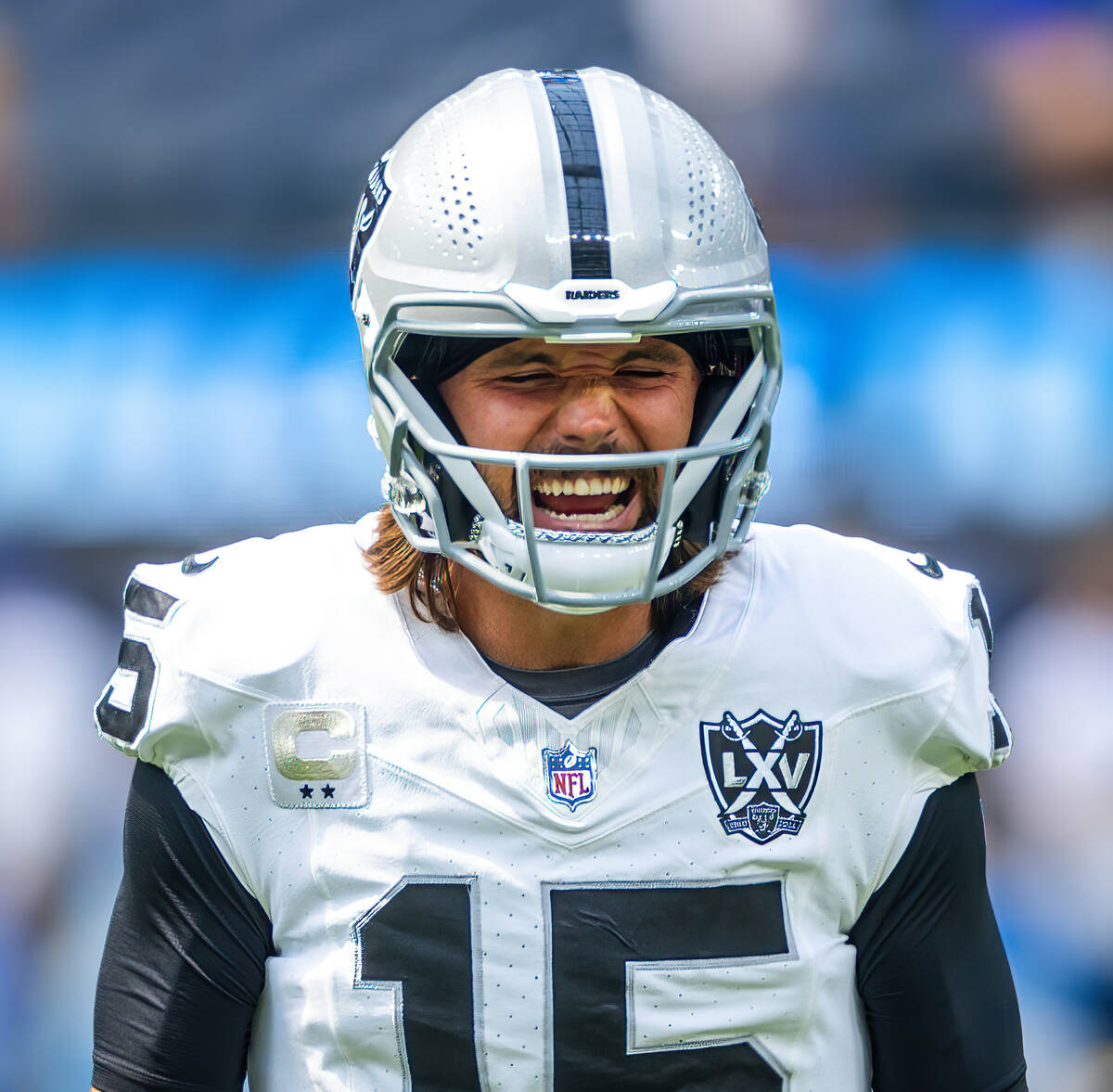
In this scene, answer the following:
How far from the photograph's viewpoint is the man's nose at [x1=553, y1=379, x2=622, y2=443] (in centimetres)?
106

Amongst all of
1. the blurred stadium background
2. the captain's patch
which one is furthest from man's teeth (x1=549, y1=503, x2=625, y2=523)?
the blurred stadium background

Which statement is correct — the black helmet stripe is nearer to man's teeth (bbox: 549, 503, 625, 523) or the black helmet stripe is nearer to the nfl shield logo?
man's teeth (bbox: 549, 503, 625, 523)

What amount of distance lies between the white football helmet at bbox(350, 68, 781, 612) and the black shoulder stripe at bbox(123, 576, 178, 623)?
216 mm

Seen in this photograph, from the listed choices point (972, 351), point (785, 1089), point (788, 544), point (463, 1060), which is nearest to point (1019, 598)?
point (972, 351)

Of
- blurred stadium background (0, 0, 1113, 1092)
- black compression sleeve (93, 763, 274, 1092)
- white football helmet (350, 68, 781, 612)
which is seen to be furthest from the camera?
blurred stadium background (0, 0, 1113, 1092)

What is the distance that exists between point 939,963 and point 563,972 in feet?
0.99

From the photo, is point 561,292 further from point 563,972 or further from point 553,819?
point 563,972

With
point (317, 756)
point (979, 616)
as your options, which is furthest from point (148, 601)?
point (979, 616)

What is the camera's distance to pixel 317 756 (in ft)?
3.75

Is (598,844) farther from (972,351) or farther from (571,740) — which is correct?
(972,351)

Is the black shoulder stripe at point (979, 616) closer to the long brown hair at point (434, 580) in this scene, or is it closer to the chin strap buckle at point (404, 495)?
the long brown hair at point (434, 580)

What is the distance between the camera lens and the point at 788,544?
4.10 feet

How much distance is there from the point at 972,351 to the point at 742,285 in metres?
1.18

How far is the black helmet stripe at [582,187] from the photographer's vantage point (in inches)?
41.7
